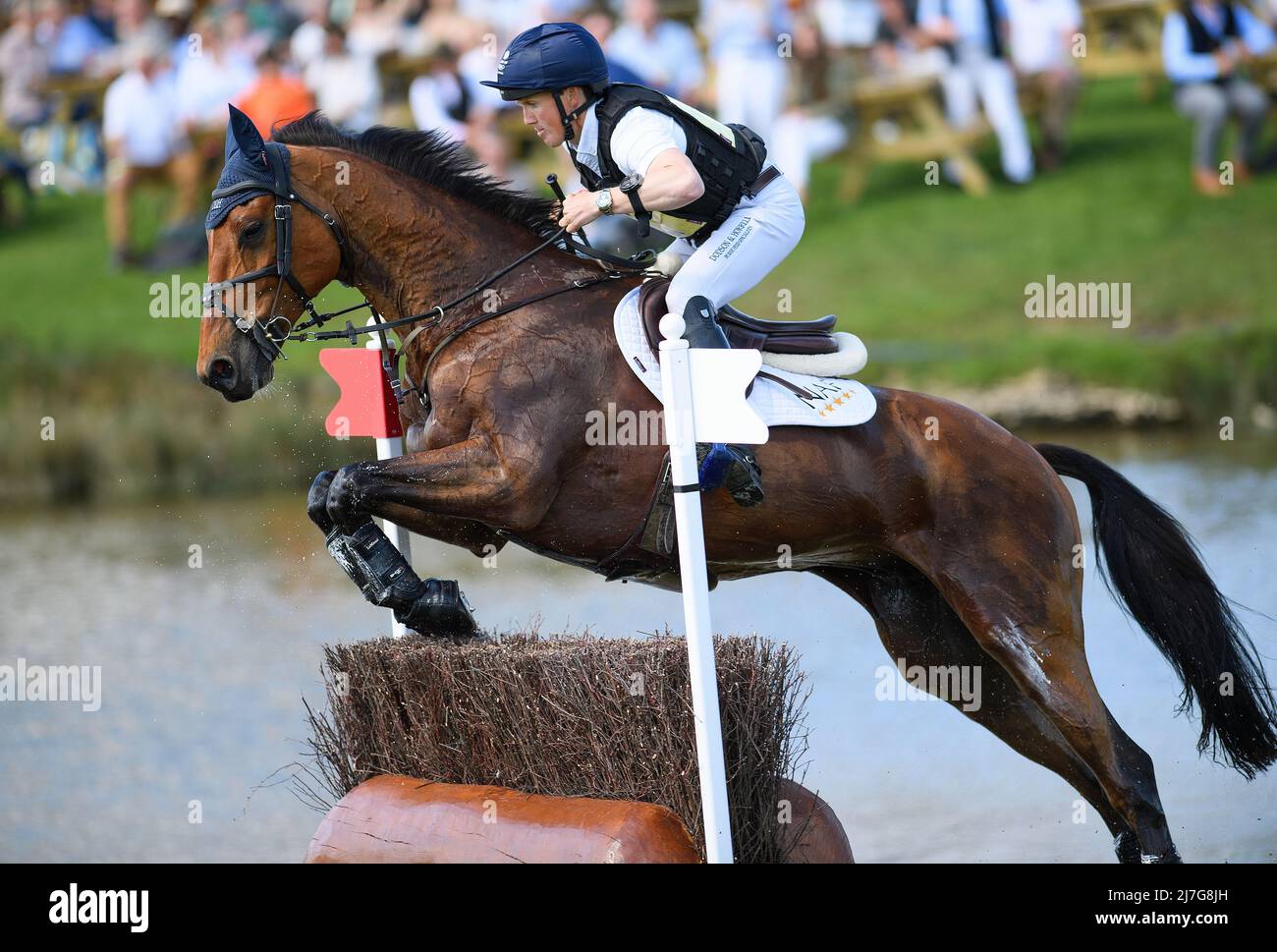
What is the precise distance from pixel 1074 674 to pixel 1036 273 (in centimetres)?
1095

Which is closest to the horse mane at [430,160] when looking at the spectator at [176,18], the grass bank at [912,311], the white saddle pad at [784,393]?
the white saddle pad at [784,393]

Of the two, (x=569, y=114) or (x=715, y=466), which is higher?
(x=569, y=114)

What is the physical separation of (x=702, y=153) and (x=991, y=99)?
1181 centimetres

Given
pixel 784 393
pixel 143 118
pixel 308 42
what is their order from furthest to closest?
pixel 143 118 → pixel 308 42 → pixel 784 393

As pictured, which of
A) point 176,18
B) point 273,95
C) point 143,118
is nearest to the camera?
point 273,95

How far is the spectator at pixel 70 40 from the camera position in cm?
1848

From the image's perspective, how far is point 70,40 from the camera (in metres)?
18.7

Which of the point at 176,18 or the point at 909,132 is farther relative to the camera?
the point at 176,18

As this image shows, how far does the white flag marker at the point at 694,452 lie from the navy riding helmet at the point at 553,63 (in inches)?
35.0

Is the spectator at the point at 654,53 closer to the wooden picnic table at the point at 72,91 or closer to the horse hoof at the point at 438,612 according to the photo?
the wooden picnic table at the point at 72,91

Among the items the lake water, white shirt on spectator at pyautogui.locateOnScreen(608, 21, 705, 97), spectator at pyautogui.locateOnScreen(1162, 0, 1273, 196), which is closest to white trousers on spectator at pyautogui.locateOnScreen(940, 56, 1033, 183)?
spectator at pyautogui.locateOnScreen(1162, 0, 1273, 196)

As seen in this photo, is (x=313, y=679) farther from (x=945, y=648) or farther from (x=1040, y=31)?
(x=1040, y=31)

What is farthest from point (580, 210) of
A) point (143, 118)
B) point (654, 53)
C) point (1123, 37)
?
point (1123, 37)

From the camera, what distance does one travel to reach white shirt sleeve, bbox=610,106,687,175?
446 cm
